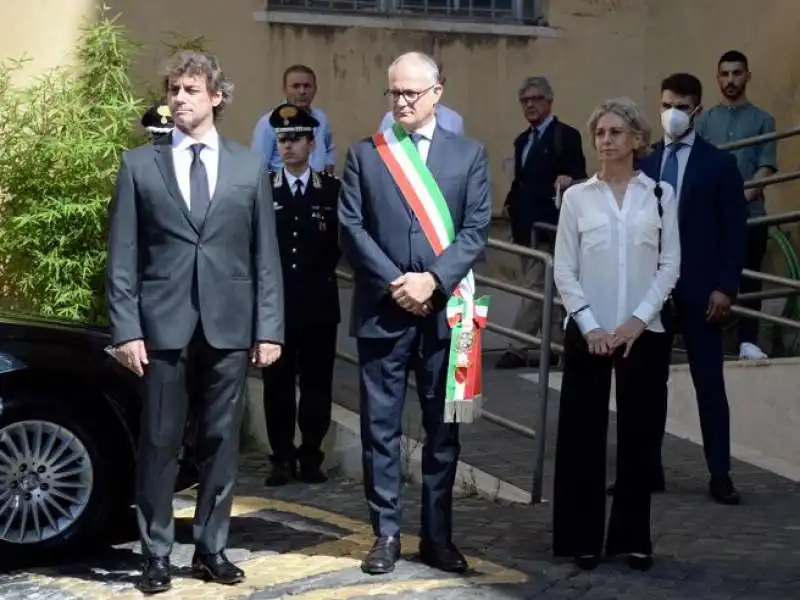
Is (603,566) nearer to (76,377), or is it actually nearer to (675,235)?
(675,235)

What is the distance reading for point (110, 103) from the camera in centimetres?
1077

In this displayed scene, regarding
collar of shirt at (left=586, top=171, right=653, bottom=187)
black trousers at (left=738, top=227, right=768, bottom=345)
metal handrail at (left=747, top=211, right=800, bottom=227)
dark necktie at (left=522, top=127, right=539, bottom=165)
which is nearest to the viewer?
collar of shirt at (left=586, top=171, right=653, bottom=187)

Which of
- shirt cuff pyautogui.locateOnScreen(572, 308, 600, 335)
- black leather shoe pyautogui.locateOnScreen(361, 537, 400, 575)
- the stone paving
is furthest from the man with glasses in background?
black leather shoe pyautogui.locateOnScreen(361, 537, 400, 575)

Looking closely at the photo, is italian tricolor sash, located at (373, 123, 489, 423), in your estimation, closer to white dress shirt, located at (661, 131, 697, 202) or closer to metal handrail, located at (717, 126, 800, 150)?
white dress shirt, located at (661, 131, 697, 202)

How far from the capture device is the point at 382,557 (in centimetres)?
671

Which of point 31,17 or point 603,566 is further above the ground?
point 31,17

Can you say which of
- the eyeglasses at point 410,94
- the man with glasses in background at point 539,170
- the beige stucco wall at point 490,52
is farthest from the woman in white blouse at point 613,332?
the beige stucco wall at point 490,52

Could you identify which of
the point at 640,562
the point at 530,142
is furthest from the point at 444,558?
the point at 530,142

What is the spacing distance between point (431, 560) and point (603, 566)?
0.69 m

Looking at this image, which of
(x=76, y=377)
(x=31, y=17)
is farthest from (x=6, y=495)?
(x=31, y=17)

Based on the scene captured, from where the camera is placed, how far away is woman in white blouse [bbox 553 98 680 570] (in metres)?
6.84

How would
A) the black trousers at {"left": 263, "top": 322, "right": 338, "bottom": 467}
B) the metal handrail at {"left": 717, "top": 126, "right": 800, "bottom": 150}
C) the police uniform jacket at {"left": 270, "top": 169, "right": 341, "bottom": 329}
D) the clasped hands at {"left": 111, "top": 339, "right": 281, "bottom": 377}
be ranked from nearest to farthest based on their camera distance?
the clasped hands at {"left": 111, "top": 339, "right": 281, "bottom": 377}, the police uniform jacket at {"left": 270, "top": 169, "right": 341, "bottom": 329}, the black trousers at {"left": 263, "top": 322, "right": 338, "bottom": 467}, the metal handrail at {"left": 717, "top": 126, "right": 800, "bottom": 150}

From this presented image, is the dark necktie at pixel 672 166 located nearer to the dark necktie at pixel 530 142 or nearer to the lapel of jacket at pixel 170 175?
the lapel of jacket at pixel 170 175

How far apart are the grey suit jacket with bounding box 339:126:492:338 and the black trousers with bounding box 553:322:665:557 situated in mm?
574
